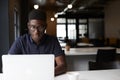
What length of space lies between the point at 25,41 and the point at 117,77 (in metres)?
0.86

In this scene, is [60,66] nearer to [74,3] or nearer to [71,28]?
[74,3]

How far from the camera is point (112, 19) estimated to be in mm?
14836

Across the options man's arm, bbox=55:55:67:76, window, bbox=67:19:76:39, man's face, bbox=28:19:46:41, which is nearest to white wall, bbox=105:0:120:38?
window, bbox=67:19:76:39

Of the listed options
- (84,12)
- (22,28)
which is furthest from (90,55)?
(84,12)

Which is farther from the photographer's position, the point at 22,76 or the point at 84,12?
the point at 84,12

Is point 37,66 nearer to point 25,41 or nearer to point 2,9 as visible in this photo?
point 25,41

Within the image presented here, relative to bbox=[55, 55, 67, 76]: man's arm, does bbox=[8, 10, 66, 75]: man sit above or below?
above

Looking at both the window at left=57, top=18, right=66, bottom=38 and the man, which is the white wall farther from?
the man

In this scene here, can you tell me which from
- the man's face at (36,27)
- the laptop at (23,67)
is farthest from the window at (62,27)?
the laptop at (23,67)

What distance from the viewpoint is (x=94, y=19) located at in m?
19.6

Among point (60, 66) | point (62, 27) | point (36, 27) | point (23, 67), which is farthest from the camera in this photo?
point (62, 27)

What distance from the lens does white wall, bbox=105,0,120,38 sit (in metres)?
14.1

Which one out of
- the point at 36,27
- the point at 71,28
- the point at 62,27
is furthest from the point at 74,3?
the point at 36,27

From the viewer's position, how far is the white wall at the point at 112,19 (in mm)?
14140
